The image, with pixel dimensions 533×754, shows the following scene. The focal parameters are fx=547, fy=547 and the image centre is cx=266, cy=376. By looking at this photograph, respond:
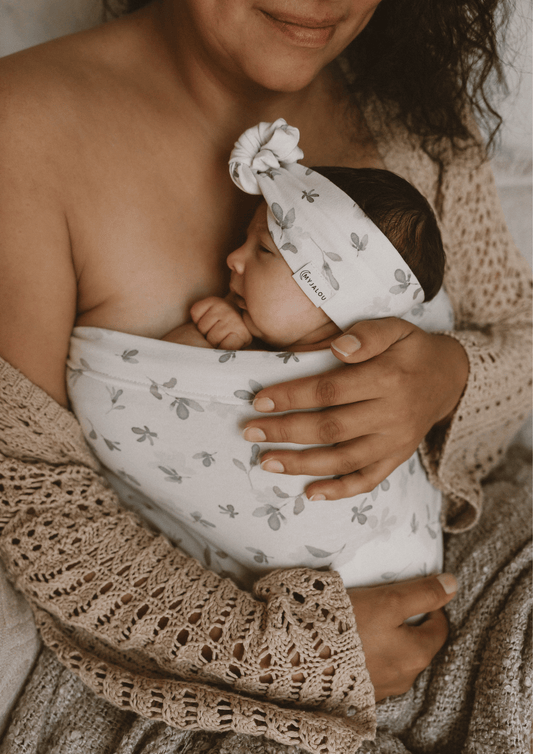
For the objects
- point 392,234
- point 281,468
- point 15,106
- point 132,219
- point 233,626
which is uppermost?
point 15,106

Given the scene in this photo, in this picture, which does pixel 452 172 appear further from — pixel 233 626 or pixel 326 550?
pixel 233 626

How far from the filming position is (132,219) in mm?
938

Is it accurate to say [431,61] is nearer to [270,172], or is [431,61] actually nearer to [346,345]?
[270,172]

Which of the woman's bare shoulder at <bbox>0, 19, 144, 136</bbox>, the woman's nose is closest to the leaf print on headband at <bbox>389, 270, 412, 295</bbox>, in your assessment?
the woman's nose

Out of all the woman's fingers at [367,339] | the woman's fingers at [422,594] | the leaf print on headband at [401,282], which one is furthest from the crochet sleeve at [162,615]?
the leaf print on headband at [401,282]

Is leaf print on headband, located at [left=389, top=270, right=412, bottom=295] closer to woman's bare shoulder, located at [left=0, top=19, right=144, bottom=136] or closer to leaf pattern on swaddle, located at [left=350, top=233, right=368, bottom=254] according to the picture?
leaf pattern on swaddle, located at [left=350, top=233, right=368, bottom=254]

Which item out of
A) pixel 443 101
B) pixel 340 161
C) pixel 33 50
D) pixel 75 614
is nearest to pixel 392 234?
pixel 340 161

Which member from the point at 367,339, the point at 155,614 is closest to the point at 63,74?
the point at 367,339

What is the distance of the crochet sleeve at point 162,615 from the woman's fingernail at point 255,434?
0.24 m

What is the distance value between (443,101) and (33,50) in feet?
2.74

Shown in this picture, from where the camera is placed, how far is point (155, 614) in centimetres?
88

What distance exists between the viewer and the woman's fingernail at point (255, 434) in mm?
848

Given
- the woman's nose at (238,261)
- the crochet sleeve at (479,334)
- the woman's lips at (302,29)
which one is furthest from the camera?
the crochet sleeve at (479,334)

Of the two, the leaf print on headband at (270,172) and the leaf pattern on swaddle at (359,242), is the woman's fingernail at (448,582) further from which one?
the leaf print on headband at (270,172)
